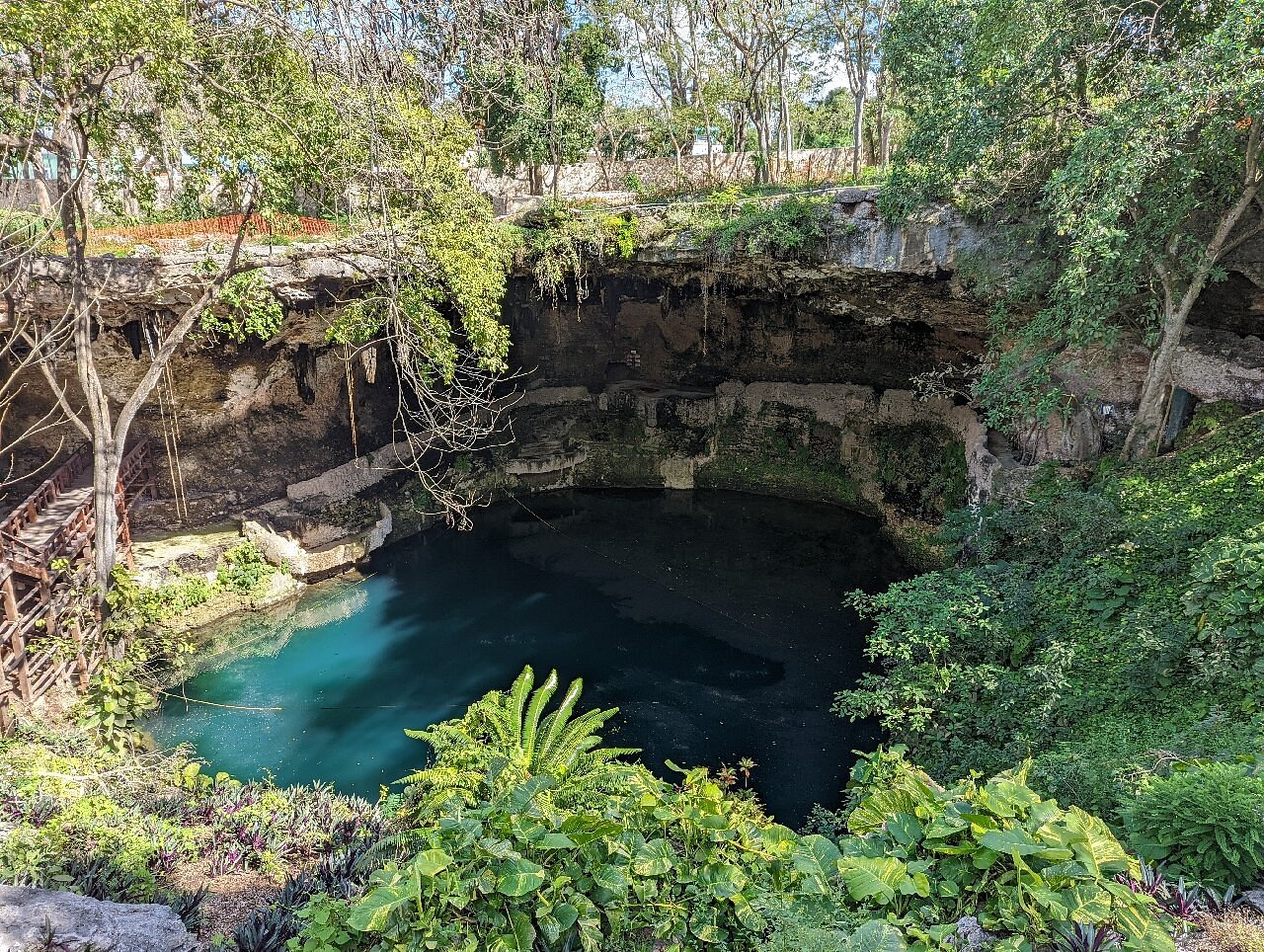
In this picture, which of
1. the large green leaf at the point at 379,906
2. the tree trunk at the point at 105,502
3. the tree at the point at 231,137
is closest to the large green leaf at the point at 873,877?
the large green leaf at the point at 379,906

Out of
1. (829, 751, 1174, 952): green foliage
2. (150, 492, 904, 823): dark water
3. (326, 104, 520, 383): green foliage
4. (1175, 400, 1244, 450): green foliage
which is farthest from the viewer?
(150, 492, 904, 823): dark water

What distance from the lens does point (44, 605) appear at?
9.35 meters

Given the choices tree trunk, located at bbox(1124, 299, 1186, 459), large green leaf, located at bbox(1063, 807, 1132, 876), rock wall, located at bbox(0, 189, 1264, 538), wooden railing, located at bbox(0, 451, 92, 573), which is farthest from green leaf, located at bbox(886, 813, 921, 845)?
wooden railing, located at bbox(0, 451, 92, 573)

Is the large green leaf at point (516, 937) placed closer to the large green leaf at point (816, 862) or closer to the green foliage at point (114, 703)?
the large green leaf at point (816, 862)

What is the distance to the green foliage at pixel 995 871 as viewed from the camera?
9.80 feet

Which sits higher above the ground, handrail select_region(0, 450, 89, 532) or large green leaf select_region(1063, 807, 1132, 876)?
large green leaf select_region(1063, 807, 1132, 876)

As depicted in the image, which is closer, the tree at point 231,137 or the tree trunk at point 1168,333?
the tree at point 231,137

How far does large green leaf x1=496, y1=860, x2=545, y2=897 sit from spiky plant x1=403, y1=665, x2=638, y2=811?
3033mm

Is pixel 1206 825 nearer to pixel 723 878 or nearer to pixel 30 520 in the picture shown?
pixel 723 878

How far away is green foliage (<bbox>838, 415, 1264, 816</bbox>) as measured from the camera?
5781 mm

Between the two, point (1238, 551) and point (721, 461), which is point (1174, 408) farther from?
point (721, 461)

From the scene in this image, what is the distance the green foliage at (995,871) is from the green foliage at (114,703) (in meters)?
9.03

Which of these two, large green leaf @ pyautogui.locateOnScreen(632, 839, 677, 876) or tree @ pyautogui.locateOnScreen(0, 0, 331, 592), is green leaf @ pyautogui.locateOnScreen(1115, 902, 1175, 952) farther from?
tree @ pyautogui.locateOnScreen(0, 0, 331, 592)

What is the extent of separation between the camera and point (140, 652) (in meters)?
9.74
